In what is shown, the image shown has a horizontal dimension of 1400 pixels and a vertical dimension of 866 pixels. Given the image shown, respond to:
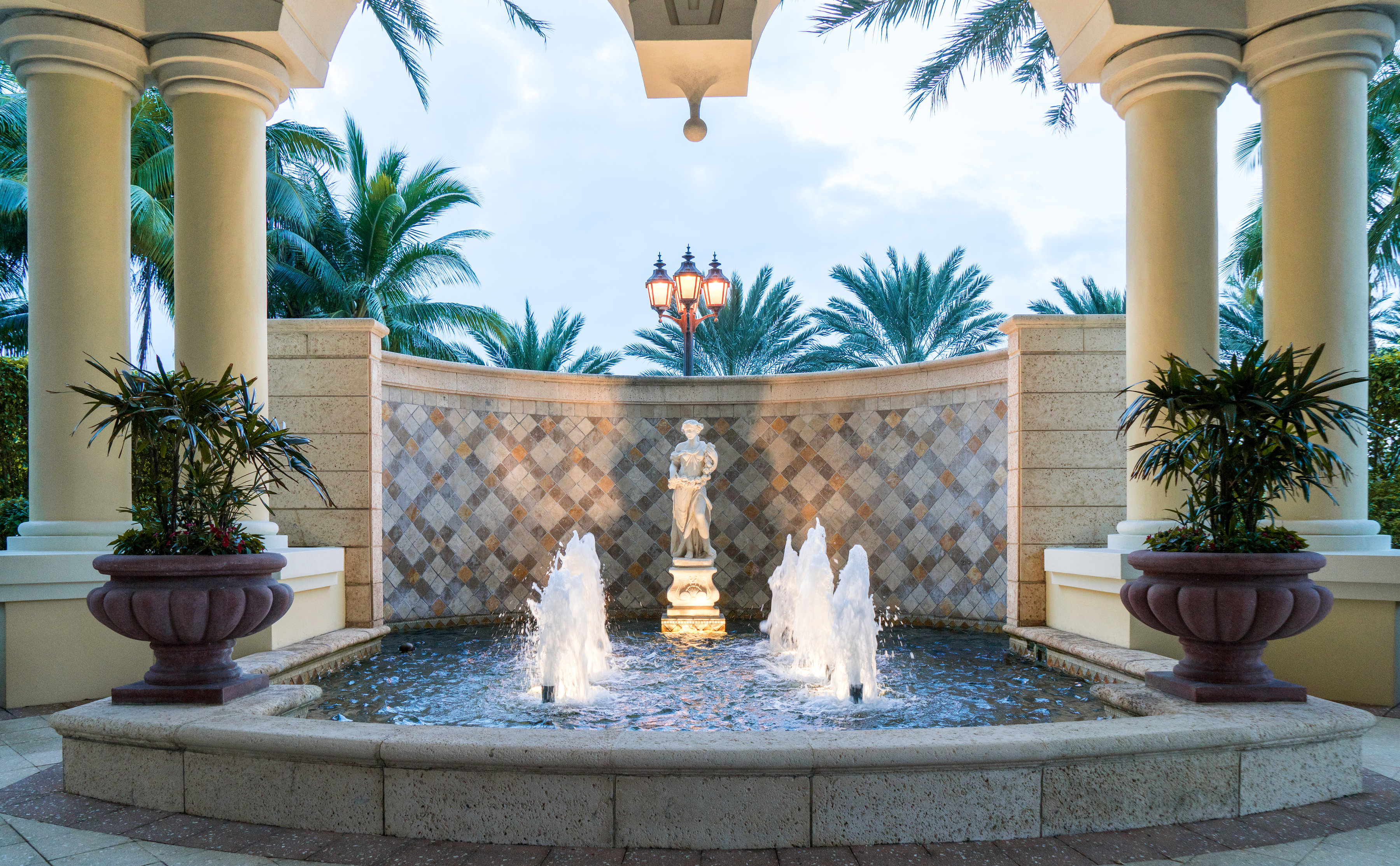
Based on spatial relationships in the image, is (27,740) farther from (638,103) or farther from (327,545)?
(638,103)

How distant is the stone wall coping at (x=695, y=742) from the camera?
3148mm

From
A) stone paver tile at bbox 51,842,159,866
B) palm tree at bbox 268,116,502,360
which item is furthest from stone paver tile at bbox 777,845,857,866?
palm tree at bbox 268,116,502,360

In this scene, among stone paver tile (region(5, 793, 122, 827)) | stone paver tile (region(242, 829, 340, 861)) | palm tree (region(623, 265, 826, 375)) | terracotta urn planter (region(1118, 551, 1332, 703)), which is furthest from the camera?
palm tree (region(623, 265, 826, 375))

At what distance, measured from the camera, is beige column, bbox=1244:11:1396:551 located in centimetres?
567

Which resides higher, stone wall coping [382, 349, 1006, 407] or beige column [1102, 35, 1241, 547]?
beige column [1102, 35, 1241, 547]

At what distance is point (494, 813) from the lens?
10.5 feet

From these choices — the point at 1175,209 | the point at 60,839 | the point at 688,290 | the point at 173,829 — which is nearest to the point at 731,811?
the point at 173,829

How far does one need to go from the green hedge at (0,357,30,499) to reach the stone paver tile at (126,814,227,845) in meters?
7.81

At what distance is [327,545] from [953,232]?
61.5 meters

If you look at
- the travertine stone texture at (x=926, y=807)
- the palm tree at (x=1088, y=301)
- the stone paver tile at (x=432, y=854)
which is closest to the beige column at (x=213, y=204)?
the stone paver tile at (x=432, y=854)

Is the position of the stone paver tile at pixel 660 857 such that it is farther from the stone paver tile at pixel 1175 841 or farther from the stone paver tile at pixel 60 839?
the stone paver tile at pixel 60 839

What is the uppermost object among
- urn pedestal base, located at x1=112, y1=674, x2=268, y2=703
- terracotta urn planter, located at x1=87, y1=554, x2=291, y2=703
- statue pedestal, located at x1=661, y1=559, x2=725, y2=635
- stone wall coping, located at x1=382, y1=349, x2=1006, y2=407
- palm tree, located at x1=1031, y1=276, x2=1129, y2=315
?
palm tree, located at x1=1031, y1=276, x2=1129, y2=315

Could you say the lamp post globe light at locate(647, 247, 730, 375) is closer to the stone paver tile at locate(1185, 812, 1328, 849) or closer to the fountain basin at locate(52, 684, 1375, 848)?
the fountain basin at locate(52, 684, 1375, 848)

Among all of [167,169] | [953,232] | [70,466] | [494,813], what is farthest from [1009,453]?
[953,232]
